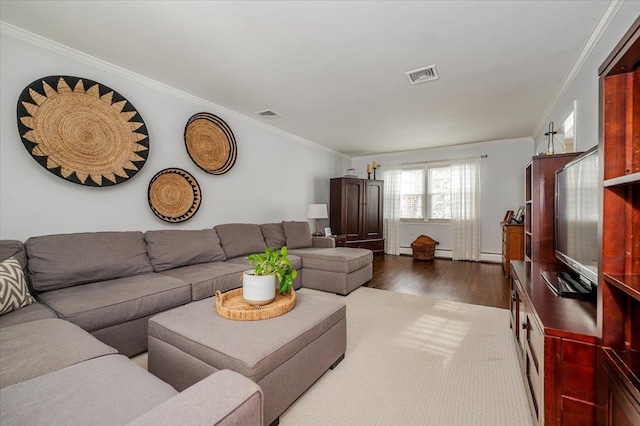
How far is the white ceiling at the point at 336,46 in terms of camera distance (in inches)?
73.3

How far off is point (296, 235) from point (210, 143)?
5.97 feet

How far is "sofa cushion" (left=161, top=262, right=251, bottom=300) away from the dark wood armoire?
318 centimetres

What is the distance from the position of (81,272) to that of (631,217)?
3.16 metres

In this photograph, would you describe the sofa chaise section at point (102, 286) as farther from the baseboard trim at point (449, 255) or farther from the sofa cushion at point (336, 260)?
the baseboard trim at point (449, 255)

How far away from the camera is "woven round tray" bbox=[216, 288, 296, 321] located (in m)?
1.56

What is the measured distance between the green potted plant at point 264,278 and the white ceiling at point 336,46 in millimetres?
1683

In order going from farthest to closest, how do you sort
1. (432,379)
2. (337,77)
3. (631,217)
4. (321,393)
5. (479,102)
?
1. (479,102)
2. (337,77)
3. (432,379)
4. (321,393)
5. (631,217)

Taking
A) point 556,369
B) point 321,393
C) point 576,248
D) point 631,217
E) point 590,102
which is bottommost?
point 321,393

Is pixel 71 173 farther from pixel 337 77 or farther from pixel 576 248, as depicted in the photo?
pixel 576 248

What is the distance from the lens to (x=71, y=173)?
2.36 metres

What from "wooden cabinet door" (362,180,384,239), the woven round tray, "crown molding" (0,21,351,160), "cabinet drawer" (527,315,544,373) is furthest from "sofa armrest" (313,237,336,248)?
"cabinet drawer" (527,315,544,373)

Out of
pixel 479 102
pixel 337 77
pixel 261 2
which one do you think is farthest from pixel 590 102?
pixel 261 2

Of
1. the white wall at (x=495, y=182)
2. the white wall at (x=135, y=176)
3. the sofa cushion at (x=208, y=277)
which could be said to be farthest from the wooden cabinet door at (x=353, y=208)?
the sofa cushion at (x=208, y=277)

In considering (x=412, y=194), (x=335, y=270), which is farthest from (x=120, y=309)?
(x=412, y=194)
